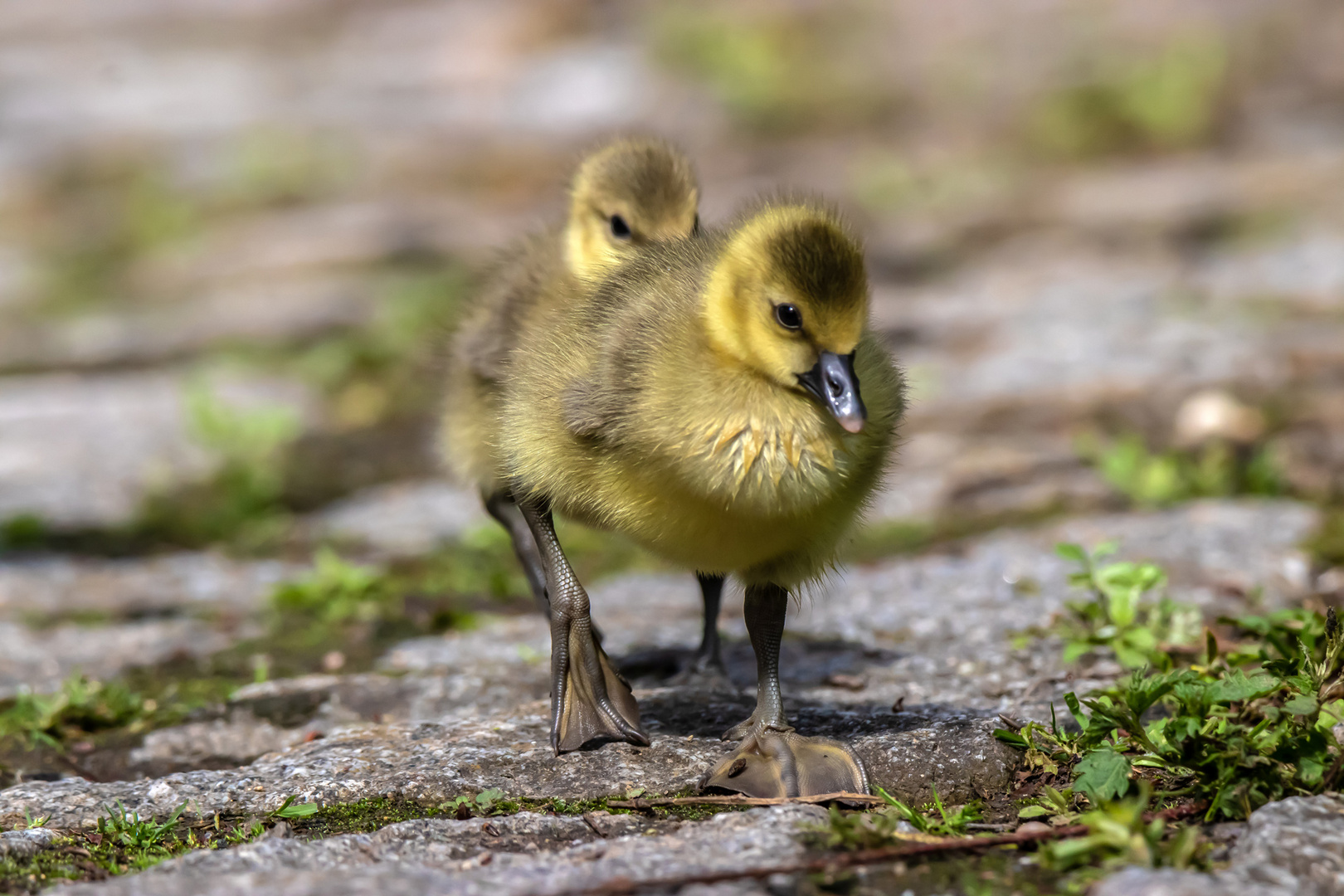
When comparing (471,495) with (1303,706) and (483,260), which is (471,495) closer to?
(483,260)

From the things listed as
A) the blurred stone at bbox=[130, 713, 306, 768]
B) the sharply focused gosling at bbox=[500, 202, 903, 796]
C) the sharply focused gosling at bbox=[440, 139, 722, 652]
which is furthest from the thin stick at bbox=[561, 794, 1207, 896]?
the sharply focused gosling at bbox=[440, 139, 722, 652]

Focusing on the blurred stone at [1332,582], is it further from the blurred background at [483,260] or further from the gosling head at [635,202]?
the gosling head at [635,202]

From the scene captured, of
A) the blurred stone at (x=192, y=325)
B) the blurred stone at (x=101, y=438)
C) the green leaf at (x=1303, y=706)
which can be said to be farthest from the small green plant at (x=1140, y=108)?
the green leaf at (x=1303, y=706)

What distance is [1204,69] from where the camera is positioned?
13828mm

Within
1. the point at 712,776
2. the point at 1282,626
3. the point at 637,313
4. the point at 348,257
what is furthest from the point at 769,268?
the point at 348,257

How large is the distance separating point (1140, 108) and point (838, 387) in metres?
11.4

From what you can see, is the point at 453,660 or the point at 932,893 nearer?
the point at 932,893

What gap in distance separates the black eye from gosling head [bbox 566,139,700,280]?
67.8 inches

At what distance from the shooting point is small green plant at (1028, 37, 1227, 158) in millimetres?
13469

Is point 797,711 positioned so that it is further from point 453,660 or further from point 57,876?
point 57,876

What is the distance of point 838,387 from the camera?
3.46m

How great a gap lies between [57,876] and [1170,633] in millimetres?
3511

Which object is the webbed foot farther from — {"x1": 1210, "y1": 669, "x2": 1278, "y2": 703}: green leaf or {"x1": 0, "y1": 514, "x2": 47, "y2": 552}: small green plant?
{"x1": 0, "y1": 514, "x2": 47, "y2": 552}: small green plant

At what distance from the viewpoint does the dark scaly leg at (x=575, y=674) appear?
3982 millimetres
